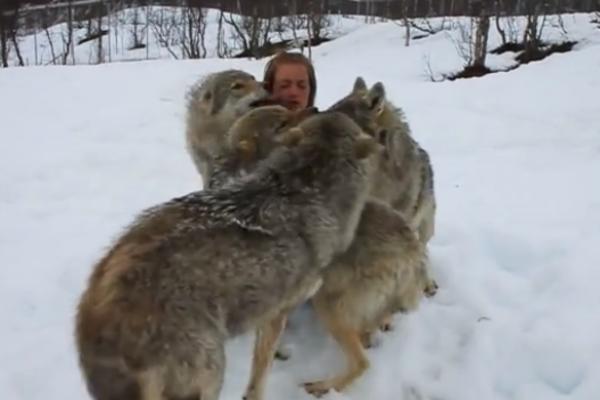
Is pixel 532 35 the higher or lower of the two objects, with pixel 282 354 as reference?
higher

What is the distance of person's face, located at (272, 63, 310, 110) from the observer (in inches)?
189

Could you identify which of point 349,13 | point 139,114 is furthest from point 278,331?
point 349,13

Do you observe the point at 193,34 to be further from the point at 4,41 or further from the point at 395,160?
the point at 395,160

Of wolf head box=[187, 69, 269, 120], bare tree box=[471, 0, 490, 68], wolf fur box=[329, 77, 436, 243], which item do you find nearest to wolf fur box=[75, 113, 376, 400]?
wolf fur box=[329, 77, 436, 243]

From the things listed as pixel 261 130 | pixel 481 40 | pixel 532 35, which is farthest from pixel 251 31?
pixel 261 130

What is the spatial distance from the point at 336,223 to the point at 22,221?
3.59 m

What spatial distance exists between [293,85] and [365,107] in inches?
35.2

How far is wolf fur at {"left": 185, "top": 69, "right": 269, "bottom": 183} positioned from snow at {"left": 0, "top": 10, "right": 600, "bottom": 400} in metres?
1.04

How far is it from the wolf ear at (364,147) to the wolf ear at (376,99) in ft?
2.09

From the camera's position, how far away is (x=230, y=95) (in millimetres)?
4770

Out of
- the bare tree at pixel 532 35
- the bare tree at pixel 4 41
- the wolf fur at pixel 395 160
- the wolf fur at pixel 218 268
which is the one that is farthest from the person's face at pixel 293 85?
the bare tree at pixel 4 41

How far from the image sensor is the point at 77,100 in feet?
37.0

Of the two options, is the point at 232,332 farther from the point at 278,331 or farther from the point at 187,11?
the point at 187,11

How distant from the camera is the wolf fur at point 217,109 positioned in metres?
4.73
